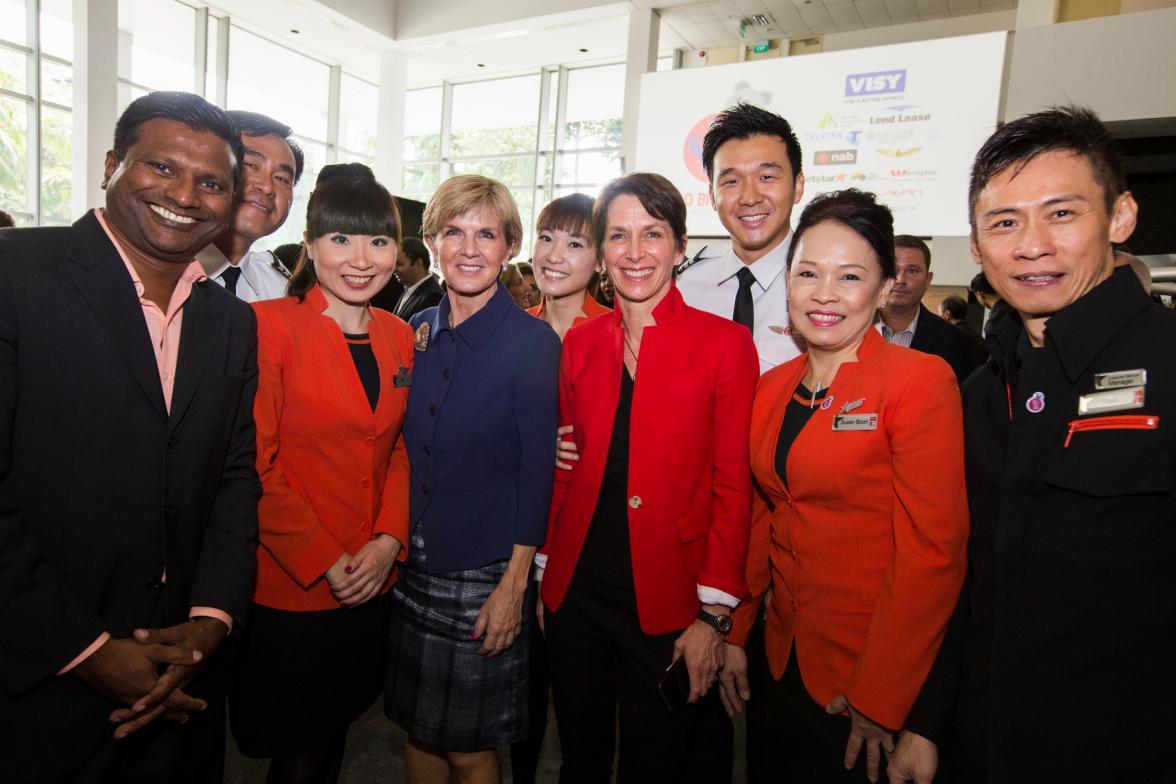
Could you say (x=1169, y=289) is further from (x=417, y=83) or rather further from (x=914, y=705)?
Result: (x=417, y=83)

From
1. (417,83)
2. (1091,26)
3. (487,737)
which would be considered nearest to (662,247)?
(487,737)

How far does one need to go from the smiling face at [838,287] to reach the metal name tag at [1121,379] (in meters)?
0.52

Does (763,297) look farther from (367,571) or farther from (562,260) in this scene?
(367,571)

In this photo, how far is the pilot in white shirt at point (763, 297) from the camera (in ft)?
7.34

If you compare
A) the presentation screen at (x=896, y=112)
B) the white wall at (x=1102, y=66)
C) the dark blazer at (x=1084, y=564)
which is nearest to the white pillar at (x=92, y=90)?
the presentation screen at (x=896, y=112)

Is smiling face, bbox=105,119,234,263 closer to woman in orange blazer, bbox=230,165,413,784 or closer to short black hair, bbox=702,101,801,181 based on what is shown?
woman in orange blazer, bbox=230,165,413,784

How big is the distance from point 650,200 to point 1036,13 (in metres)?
Result: 8.47

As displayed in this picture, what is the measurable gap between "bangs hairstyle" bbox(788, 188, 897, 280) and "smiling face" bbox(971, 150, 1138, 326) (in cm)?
30

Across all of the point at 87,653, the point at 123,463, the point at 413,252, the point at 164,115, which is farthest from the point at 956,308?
the point at 87,653

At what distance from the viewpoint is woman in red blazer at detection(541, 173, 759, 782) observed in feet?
5.74

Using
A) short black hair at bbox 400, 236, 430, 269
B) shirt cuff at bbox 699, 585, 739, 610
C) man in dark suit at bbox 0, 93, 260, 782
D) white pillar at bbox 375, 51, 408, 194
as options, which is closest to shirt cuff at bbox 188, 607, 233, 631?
man in dark suit at bbox 0, 93, 260, 782

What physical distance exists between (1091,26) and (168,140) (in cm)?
905

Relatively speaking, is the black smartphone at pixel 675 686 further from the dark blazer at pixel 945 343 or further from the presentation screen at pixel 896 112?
the presentation screen at pixel 896 112

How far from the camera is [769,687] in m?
1.73
